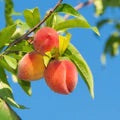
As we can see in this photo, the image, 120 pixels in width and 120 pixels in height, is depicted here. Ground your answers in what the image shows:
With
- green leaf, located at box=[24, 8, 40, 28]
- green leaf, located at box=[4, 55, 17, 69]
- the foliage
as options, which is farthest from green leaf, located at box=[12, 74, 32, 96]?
green leaf, located at box=[24, 8, 40, 28]

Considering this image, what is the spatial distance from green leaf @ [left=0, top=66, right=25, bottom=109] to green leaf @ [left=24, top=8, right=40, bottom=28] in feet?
0.67

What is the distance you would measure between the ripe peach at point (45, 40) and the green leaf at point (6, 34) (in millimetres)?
90

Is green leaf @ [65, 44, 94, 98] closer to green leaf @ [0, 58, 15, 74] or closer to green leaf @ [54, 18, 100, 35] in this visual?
green leaf @ [54, 18, 100, 35]

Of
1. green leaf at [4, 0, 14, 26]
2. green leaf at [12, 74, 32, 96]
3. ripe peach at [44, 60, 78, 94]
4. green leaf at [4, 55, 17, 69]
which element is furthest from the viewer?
green leaf at [4, 0, 14, 26]

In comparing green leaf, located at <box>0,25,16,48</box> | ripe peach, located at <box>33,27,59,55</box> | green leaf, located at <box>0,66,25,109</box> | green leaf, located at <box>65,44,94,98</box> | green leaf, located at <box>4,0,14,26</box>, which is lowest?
green leaf, located at <box>65,44,94,98</box>

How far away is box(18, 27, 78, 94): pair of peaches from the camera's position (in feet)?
4.49

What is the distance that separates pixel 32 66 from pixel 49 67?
60 mm

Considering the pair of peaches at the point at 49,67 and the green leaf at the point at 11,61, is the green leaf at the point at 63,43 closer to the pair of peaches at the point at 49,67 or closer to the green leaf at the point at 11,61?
the pair of peaches at the point at 49,67

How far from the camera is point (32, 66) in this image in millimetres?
1409

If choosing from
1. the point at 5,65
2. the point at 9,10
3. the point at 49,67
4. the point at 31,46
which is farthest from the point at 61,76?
the point at 9,10

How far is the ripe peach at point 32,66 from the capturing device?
55.0 inches

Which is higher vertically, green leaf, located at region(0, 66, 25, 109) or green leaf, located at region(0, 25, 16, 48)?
green leaf, located at region(0, 25, 16, 48)

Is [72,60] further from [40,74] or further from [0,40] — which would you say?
[0,40]

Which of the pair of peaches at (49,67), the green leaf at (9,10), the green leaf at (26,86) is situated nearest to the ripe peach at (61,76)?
the pair of peaches at (49,67)
